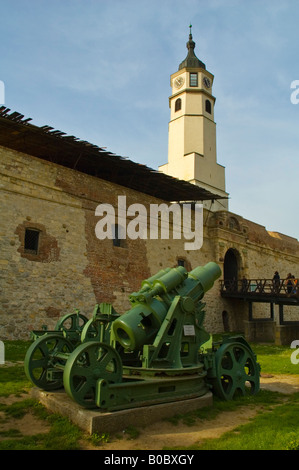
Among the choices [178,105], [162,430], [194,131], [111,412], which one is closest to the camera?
[111,412]

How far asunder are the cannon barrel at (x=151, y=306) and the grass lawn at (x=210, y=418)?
118 centimetres

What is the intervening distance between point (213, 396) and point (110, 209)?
10388 mm

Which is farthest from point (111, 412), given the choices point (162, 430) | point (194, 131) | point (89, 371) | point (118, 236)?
Answer: point (194, 131)

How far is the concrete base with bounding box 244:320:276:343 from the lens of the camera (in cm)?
1883

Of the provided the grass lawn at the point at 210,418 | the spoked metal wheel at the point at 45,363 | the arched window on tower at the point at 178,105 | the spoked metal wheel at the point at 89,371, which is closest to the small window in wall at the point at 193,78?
the arched window on tower at the point at 178,105

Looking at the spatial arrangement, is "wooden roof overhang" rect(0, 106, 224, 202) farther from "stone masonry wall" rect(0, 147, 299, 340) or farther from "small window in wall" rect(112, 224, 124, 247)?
"small window in wall" rect(112, 224, 124, 247)

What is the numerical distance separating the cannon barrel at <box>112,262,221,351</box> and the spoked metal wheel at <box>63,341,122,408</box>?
2.19ft

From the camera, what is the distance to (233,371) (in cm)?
643

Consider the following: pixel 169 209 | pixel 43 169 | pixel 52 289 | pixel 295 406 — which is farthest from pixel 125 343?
pixel 169 209

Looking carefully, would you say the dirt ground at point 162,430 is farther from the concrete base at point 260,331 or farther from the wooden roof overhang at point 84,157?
the concrete base at point 260,331

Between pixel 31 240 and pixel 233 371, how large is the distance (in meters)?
8.90

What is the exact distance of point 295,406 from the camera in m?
5.93

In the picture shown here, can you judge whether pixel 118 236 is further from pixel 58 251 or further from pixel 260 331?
pixel 260 331

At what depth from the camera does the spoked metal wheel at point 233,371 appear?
6.23m
